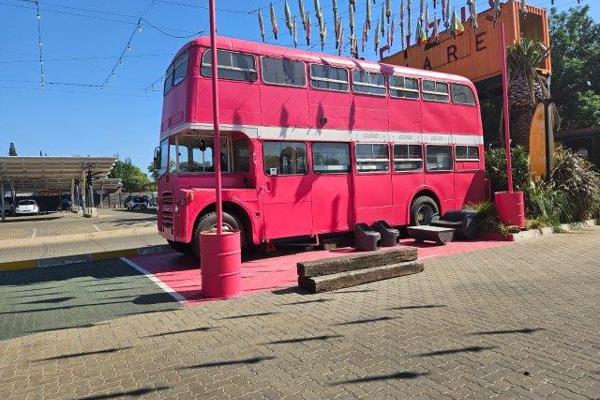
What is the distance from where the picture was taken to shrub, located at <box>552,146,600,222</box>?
45.4 ft

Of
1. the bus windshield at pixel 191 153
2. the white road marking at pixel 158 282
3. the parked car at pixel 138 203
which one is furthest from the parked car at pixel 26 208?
the bus windshield at pixel 191 153

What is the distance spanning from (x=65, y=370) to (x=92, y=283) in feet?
13.8

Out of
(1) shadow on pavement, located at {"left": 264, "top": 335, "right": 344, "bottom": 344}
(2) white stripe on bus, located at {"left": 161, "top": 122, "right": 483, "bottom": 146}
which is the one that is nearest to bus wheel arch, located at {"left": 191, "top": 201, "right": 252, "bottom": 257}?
(2) white stripe on bus, located at {"left": 161, "top": 122, "right": 483, "bottom": 146}

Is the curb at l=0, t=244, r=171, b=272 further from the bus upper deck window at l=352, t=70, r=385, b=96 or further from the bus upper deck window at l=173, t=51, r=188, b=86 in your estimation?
the bus upper deck window at l=352, t=70, r=385, b=96

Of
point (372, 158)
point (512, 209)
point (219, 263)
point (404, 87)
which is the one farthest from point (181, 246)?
point (512, 209)

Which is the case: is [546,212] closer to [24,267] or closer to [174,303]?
[174,303]

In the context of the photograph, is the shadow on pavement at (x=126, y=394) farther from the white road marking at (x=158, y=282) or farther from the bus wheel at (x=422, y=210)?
the bus wheel at (x=422, y=210)

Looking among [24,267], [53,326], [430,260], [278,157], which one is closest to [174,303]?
[53,326]

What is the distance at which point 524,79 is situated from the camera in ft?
68.3

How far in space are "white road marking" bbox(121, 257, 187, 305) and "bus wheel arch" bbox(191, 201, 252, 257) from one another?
3.38ft

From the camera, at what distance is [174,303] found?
669 centimetres

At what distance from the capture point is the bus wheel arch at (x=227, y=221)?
9258 millimetres

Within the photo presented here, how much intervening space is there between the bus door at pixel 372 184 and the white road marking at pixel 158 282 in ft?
15.7

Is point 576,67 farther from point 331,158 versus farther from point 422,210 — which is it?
point 331,158
